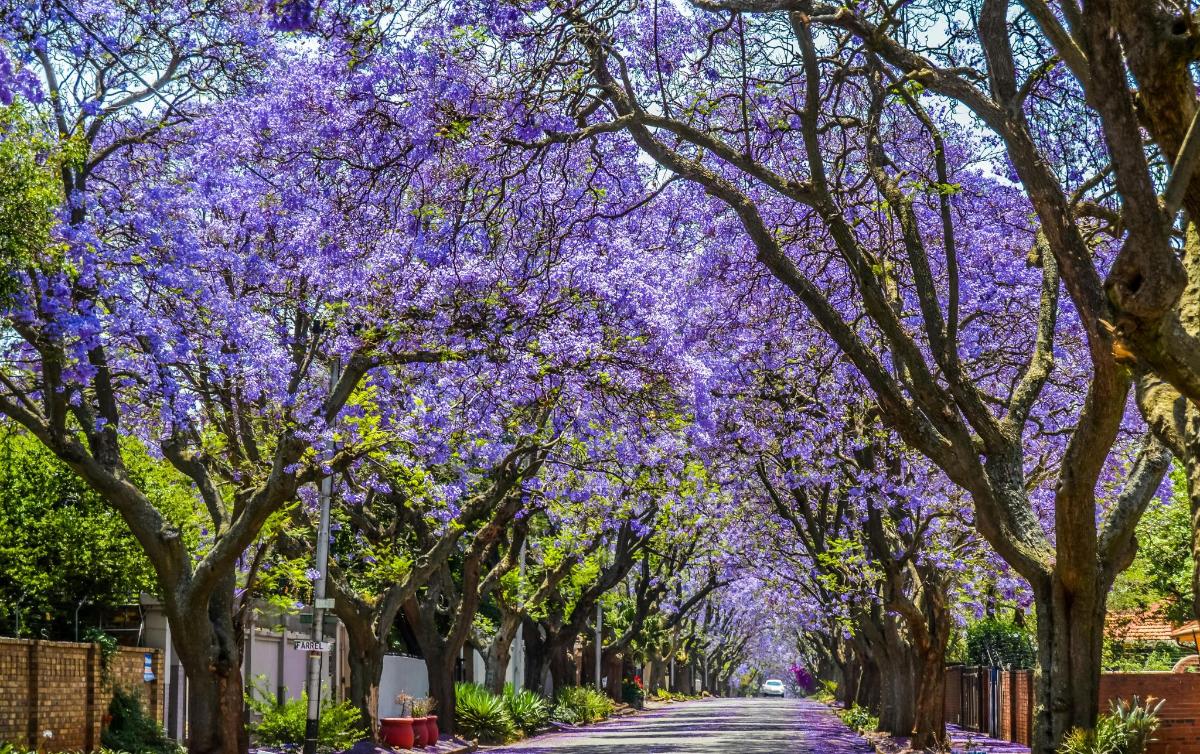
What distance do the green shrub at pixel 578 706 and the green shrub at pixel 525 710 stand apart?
13.1 ft

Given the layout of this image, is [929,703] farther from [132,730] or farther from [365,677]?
[132,730]

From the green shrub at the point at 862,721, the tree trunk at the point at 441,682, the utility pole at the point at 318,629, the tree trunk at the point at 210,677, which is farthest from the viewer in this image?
the green shrub at the point at 862,721

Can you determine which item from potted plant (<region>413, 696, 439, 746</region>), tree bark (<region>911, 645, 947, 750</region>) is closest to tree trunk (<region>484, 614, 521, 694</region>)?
potted plant (<region>413, 696, 439, 746</region>)

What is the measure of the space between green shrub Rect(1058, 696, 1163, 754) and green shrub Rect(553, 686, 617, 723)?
25.7 metres

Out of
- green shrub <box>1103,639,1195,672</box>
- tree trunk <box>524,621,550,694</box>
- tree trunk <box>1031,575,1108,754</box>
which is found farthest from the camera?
tree trunk <box>524,621,550,694</box>

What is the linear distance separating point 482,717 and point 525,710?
362 centimetres

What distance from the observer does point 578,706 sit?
132 feet

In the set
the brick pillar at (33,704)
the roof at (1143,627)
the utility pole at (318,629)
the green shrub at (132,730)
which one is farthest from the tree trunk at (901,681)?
the brick pillar at (33,704)

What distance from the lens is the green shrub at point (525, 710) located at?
31.7 metres

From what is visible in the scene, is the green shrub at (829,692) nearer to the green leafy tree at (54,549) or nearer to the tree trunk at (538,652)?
the tree trunk at (538,652)

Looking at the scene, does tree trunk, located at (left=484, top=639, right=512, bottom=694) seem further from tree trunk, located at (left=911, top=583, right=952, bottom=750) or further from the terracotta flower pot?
tree trunk, located at (left=911, top=583, right=952, bottom=750)

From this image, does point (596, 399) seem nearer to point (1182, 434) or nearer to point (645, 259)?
point (645, 259)

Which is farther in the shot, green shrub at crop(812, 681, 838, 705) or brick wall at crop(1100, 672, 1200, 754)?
green shrub at crop(812, 681, 838, 705)

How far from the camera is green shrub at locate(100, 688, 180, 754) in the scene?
18.2 meters
